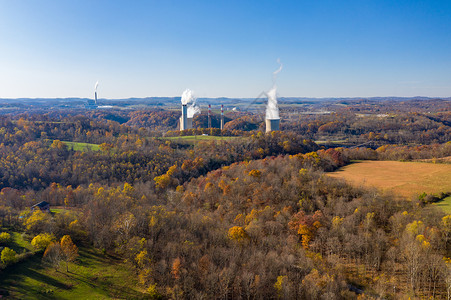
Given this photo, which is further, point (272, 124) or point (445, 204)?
point (272, 124)

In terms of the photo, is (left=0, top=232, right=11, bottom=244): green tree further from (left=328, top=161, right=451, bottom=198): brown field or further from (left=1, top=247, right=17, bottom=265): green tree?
(left=328, top=161, right=451, bottom=198): brown field

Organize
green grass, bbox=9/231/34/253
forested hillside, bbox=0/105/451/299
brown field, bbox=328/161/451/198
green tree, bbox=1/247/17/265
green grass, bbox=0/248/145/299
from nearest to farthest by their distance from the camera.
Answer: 1. green grass, bbox=0/248/145/299
2. forested hillside, bbox=0/105/451/299
3. green tree, bbox=1/247/17/265
4. green grass, bbox=9/231/34/253
5. brown field, bbox=328/161/451/198

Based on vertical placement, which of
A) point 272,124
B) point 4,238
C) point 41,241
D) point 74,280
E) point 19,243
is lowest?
point 74,280

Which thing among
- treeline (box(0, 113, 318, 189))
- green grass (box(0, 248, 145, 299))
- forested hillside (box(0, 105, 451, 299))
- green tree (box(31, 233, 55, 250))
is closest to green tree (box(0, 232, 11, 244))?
forested hillside (box(0, 105, 451, 299))

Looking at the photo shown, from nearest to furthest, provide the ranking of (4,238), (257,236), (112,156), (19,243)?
(4,238) → (19,243) → (257,236) → (112,156)

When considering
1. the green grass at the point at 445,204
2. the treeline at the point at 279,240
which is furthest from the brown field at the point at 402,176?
the treeline at the point at 279,240

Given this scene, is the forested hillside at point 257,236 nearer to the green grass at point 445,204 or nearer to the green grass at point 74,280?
the green grass at point 74,280

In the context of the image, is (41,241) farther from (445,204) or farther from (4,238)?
(445,204)

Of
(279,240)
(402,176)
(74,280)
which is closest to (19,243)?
(74,280)

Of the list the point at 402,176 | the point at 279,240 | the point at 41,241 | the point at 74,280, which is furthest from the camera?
the point at 402,176
